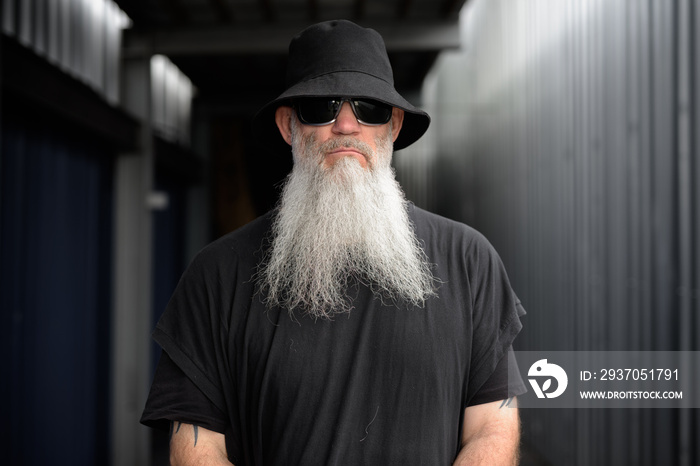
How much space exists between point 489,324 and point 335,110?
0.71 metres

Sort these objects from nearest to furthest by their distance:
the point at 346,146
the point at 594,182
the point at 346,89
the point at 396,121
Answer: the point at 346,89
the point at 346,146
the point at 396,121
the point at 594,182

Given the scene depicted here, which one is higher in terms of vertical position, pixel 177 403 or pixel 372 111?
pixel 372 111

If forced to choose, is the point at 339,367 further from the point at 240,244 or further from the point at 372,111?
the point at 372,111

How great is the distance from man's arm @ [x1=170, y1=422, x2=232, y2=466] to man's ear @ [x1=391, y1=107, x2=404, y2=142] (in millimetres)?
998

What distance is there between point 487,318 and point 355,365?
0.36 meters

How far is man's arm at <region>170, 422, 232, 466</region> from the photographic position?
1461 mm

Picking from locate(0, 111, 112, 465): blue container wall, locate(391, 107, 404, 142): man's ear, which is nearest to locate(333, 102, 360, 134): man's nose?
locate(391, 107, 404, 142): man's ear

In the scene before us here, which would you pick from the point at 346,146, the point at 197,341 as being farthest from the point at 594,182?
the point at 197,341

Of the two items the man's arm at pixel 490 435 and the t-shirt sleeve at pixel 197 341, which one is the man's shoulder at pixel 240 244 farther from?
the man's arm at pixel 490 435

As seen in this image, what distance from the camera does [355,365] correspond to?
4.73ft

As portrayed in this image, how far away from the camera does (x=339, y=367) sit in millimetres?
1459

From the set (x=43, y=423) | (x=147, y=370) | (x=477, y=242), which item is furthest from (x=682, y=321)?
(x=147, y=370)

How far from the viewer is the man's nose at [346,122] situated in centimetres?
165

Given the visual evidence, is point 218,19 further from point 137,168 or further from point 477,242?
point 477,242
